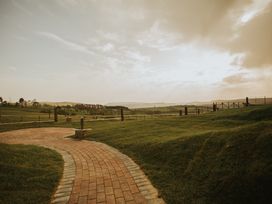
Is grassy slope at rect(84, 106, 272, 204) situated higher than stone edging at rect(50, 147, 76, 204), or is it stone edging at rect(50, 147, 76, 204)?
grassy slope at rect(84, 106, 272, 204)

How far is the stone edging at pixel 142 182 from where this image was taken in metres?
4.59

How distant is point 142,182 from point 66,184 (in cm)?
211

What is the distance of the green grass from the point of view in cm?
478

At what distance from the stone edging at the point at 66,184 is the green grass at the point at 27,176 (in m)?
0.14

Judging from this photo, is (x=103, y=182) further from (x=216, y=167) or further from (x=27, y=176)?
(x=216, y=167)

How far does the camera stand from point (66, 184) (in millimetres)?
5602

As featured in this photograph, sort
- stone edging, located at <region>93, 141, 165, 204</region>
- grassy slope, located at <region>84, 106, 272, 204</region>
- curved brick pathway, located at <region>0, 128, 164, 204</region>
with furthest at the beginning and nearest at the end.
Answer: curved brick pathway, located at <region>0, 128, 164, 204</region>, stone edging, located at <region>93, 141, 165, 204</region>, grassy slope, located at <region>84, 106, 272, 204</region>

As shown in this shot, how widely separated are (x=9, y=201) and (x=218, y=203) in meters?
4.58

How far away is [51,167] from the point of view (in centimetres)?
698

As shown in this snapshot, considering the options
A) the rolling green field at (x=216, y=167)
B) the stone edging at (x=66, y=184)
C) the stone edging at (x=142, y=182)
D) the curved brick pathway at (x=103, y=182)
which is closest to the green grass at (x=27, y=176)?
the stone edging at (x=66, y=184)

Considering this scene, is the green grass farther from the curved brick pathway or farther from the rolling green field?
the rolling green field

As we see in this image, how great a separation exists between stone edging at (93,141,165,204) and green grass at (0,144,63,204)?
2227 mm

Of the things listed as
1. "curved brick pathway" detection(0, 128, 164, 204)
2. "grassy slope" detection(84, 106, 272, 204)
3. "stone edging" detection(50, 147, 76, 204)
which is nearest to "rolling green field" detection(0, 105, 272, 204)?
"grassy slope" detection(84, 106, 272, 204)

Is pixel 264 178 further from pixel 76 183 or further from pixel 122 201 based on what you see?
pixel 76 183
